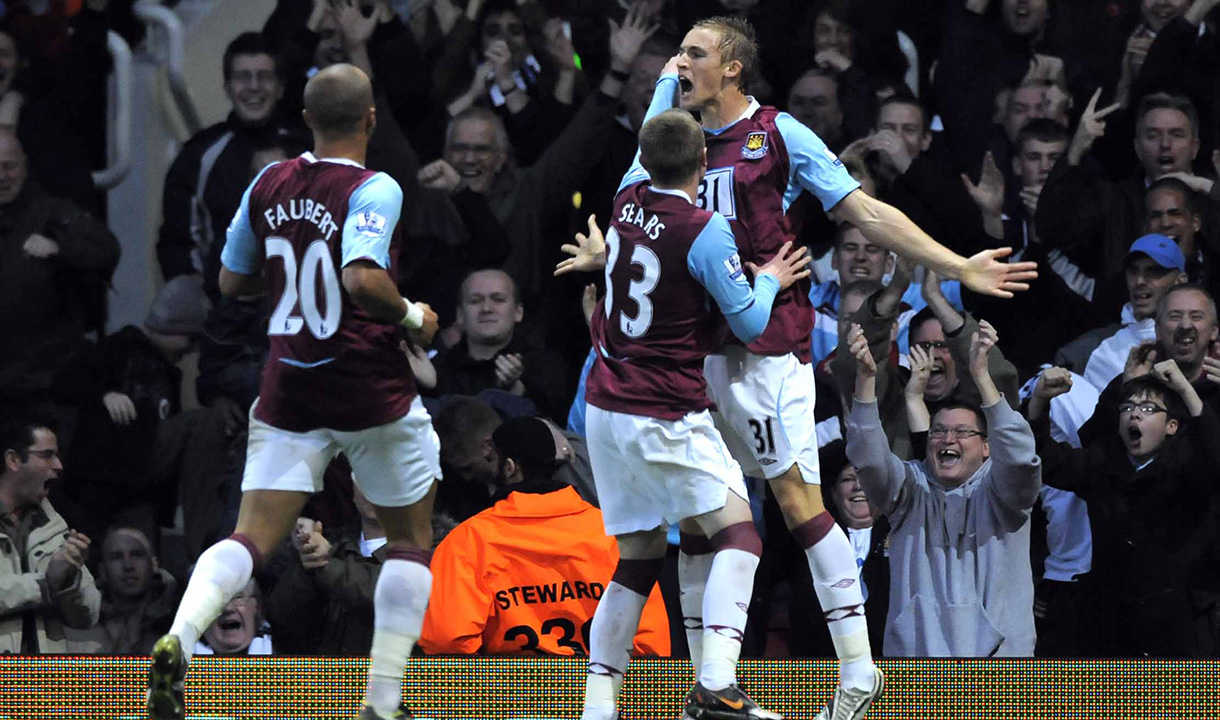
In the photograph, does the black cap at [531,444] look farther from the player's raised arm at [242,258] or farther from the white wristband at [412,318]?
the white wristband at [412,318]

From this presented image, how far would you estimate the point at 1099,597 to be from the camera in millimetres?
8164

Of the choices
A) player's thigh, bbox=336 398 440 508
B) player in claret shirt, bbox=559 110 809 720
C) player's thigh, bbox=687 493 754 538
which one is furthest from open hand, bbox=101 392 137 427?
player's thigh, bbox=687 493 754 538

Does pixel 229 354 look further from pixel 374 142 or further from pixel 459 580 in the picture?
pixel 459 580

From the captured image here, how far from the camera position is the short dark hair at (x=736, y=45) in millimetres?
6465

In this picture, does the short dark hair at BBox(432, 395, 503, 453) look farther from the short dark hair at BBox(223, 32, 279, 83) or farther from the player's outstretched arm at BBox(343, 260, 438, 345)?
the player's outstretched arm at BBox(343, 260, 438, 345)

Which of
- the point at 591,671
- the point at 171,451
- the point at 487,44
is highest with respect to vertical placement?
the point at 487,44

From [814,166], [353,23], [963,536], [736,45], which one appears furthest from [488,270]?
[814,166]

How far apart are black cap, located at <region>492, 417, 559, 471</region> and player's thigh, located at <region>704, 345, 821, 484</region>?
1238mm

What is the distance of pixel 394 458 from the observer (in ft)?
19.8

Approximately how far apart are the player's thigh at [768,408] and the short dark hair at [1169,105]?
368 cm

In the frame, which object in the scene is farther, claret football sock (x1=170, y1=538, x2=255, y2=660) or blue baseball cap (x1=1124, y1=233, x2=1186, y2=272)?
blue baseball cap (x1=1124, y1=233, x2=1186, y2=272)

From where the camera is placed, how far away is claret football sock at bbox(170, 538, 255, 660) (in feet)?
19.0

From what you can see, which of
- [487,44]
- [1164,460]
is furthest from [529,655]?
[487,44]

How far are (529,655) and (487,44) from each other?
15.0 ft
